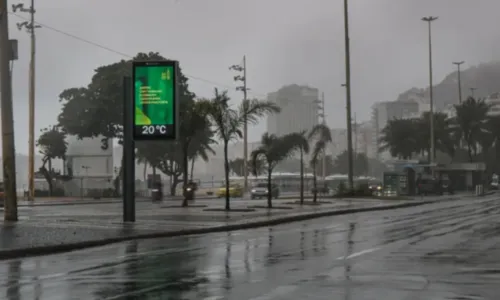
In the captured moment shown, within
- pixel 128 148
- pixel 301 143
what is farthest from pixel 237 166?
pixel 128 148

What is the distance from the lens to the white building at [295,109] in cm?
11144

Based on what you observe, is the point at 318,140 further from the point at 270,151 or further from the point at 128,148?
the point at 128,148

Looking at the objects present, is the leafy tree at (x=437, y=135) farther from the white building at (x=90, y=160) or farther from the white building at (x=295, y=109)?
the white building at (x=90, y=160)

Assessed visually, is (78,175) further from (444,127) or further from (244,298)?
(244,298)

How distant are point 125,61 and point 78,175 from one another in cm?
1465

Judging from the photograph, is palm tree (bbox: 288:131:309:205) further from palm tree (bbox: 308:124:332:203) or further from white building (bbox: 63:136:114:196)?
white building (bbox: 63:136:114:196)

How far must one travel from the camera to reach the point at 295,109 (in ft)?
398

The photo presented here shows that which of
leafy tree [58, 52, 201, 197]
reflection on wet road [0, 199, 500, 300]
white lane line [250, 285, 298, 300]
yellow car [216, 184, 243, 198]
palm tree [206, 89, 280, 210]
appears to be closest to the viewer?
white lane line [250, 285, 298, 300]

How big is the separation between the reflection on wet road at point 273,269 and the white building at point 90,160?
5709 centimetres

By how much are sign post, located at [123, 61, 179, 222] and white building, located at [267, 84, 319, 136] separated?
80.8 metres

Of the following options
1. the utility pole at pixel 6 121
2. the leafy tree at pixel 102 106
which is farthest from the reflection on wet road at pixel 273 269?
the leafy tree at pixel 102 106

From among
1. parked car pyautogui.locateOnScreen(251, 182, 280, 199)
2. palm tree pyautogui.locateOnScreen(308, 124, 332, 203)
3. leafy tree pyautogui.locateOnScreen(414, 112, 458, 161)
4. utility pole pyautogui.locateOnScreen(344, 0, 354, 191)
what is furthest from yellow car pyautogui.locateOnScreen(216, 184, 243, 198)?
leafy tree pyautogui.locateOnScreen(414, 112, 458, 161)

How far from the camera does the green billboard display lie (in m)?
25.3

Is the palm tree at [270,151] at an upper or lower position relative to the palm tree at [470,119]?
lower
